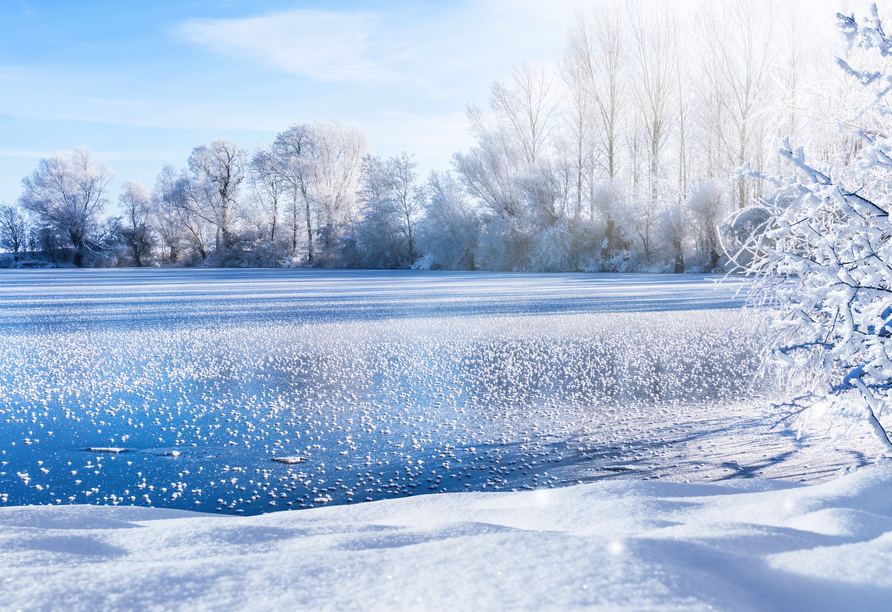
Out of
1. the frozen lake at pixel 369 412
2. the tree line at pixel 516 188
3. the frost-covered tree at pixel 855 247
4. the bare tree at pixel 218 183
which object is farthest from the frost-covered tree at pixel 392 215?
the frost-covered tree at pixel 855 247

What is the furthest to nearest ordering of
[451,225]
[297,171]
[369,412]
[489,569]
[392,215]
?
[297,171]
[392,215]
[451,225]
[369,412]
[489,569]

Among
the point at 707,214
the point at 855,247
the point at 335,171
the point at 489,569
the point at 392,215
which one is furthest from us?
the point at 335,171

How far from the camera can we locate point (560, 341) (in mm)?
6336

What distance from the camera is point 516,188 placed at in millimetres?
27406

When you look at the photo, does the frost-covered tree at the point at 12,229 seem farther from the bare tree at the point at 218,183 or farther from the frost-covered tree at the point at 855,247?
the frost-covered tree at the point at 855,247

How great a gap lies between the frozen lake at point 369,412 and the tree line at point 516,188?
12.4 meters

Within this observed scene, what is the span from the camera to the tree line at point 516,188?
24141 mm

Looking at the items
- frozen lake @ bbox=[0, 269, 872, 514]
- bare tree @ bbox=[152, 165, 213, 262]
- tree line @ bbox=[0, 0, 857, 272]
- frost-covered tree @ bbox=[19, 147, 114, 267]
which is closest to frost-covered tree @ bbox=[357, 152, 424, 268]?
tree line @ bbox=[0, 0, 857, 272]

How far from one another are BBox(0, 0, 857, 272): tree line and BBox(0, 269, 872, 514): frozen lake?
40.8ft

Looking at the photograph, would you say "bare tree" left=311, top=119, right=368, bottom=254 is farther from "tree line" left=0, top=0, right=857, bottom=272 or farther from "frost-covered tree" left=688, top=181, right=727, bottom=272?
"frost-covered tree" left=688, top=181, right=727, bottom=272

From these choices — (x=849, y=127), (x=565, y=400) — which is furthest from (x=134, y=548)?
(x=565, y=400)

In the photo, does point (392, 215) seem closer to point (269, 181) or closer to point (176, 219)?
point (269, 181)

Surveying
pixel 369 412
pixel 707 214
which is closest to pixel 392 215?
pixel 707 214

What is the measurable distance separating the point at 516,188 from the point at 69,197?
32.1 m
